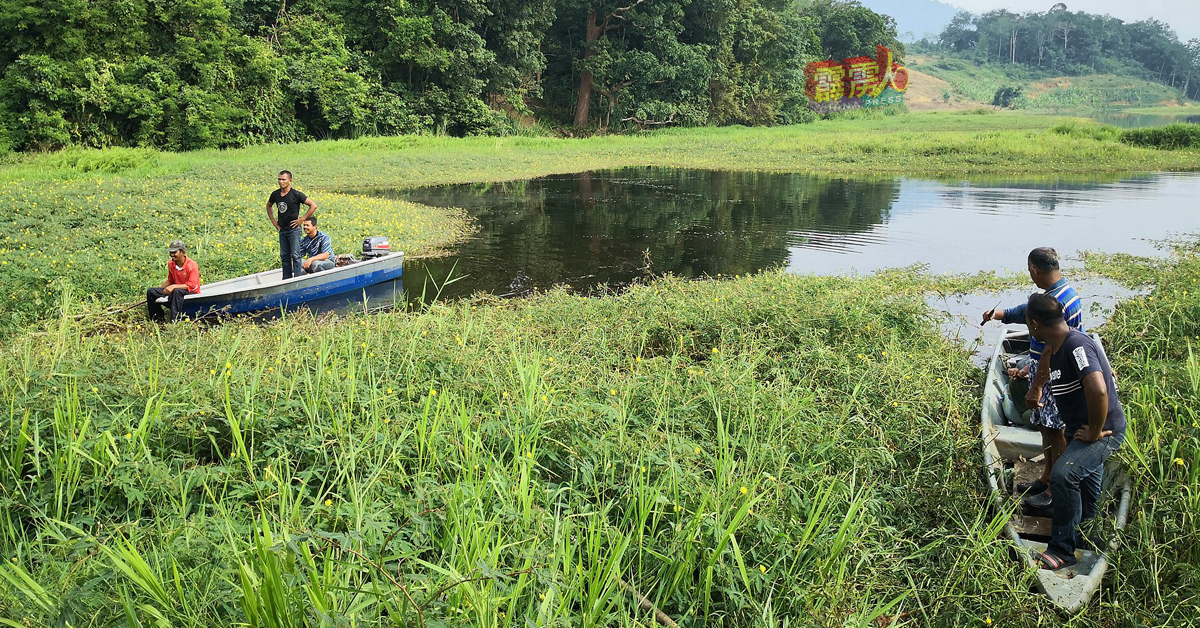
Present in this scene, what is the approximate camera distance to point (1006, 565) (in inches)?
161

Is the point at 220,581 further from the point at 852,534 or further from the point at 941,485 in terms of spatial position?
the point at 941,485

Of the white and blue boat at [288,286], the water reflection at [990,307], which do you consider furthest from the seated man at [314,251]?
the water reflection at [990,307]

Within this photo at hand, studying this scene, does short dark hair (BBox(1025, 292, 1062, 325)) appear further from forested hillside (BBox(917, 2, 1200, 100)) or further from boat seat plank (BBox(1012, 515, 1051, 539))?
forested hillside (BBox(917, 2, 1200, 100))

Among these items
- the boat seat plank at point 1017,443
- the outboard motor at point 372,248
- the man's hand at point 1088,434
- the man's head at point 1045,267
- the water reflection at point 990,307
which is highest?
the man's head at point 1045,267

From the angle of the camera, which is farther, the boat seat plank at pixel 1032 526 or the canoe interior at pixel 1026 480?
the boat seat plank at pixel 1032 526

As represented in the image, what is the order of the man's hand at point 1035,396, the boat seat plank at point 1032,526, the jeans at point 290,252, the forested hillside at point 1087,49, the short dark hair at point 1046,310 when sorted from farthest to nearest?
the forested hillside at point 1087,49 → the jeans at point 290,252 → the man's hand at point 1035,396 → the boat seat plank at point 1032,526 → the short dark hair at point 1046,310

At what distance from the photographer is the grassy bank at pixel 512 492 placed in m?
3.11

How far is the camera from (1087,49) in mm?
110000

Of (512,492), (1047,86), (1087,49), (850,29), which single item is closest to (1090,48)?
(1087,49)

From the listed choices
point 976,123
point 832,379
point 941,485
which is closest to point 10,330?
point 832,379

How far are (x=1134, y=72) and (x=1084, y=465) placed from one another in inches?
5164

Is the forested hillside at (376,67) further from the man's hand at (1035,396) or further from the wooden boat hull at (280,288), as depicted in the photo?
the man's hand at (1035,396)

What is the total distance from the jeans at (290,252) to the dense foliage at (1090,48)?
123 meters

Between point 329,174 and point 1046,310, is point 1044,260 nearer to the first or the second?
point 1046,310
